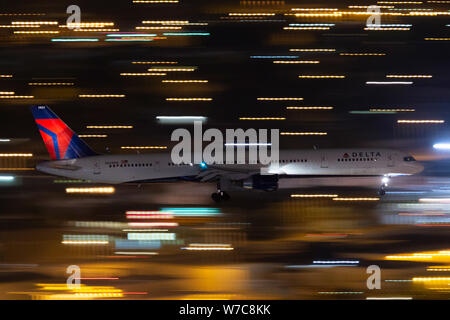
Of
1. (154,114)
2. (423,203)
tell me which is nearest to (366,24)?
(154,114)

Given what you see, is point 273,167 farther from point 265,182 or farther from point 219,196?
point 219,196

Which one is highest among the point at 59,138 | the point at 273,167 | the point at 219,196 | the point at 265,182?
the point at 59,138

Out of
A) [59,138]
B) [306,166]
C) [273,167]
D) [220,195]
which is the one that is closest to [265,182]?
[220,195]

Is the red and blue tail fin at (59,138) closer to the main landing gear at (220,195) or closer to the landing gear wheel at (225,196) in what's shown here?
the main landing gear at (220,195)

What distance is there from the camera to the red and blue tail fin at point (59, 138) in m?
42.5

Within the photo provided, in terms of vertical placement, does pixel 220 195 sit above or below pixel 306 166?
below

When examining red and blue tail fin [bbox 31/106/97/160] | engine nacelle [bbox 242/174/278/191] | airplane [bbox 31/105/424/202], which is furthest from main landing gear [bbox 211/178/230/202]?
red and blue tail fin [bbox 31/106/97/160]

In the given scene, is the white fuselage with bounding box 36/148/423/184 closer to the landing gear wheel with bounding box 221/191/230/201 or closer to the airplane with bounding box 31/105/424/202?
the airplane with bounding box 31/105/424/202

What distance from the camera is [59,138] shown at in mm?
42562

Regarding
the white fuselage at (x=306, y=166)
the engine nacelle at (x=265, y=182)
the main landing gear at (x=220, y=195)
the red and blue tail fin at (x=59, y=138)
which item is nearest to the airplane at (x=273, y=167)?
the white fuselage at (x=306, y=166)

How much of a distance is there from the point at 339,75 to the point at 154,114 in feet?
88.0

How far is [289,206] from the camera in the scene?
34.7 m

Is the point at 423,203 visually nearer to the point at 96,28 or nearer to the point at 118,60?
the point at 118,60

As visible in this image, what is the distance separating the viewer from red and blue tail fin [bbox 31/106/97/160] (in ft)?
139
